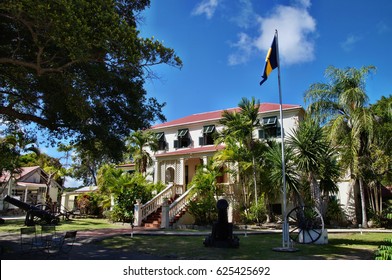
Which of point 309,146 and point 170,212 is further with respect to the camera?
point 170,212

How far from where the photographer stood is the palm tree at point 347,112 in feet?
68.8

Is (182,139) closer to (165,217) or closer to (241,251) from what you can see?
(165,217)

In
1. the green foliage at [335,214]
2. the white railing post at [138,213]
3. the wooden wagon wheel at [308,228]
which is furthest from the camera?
the green foliage at [335,214]

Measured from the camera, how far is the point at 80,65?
36.1 ft

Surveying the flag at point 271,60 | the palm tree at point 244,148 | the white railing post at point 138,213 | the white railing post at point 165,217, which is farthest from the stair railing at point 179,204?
the flag at point 271,60

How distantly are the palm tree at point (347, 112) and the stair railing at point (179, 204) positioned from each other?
1004 cm

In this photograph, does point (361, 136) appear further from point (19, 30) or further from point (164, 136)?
point (19, 30)

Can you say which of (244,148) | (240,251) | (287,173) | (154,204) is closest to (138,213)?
(154,204)

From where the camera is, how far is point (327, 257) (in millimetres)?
9898

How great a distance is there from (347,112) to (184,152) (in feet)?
43.0

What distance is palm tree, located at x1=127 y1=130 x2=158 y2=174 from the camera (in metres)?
30.8

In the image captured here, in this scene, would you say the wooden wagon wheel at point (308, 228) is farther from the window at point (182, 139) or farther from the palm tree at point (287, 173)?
the window at point (182, 139)
